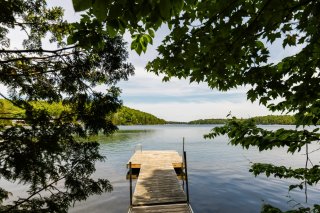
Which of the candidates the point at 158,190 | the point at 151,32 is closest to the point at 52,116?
the point at 151,32

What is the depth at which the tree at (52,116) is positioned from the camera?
5109 millimetres

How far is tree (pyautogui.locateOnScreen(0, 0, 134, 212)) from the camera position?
16.8 ft

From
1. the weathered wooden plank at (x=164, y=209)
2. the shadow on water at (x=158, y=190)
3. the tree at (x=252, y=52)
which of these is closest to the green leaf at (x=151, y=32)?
the tree at (x=252, y=52)

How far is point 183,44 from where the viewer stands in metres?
3.50

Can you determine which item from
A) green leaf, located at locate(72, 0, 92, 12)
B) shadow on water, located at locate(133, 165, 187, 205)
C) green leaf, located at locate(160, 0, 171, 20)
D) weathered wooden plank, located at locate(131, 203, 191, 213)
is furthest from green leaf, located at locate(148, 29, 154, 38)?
shadow on water, located at locate(133, 165, 187, 205)

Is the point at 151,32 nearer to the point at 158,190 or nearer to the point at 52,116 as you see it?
the point at 52,116

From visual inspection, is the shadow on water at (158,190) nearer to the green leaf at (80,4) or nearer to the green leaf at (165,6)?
the green leaf at (165,6)

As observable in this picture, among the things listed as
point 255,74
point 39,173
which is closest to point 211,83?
point 255,74

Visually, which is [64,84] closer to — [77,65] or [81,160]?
[77,65]

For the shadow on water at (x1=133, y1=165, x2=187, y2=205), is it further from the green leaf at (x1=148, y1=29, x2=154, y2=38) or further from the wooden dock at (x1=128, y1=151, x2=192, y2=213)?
the green leaf at (x1=148, y1=29, x2=154, y2=38)

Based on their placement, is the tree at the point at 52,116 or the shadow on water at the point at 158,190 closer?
the tree at the point at 52,116

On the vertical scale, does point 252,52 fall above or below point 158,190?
above

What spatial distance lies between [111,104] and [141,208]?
710 centimetres

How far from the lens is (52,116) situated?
584cm
